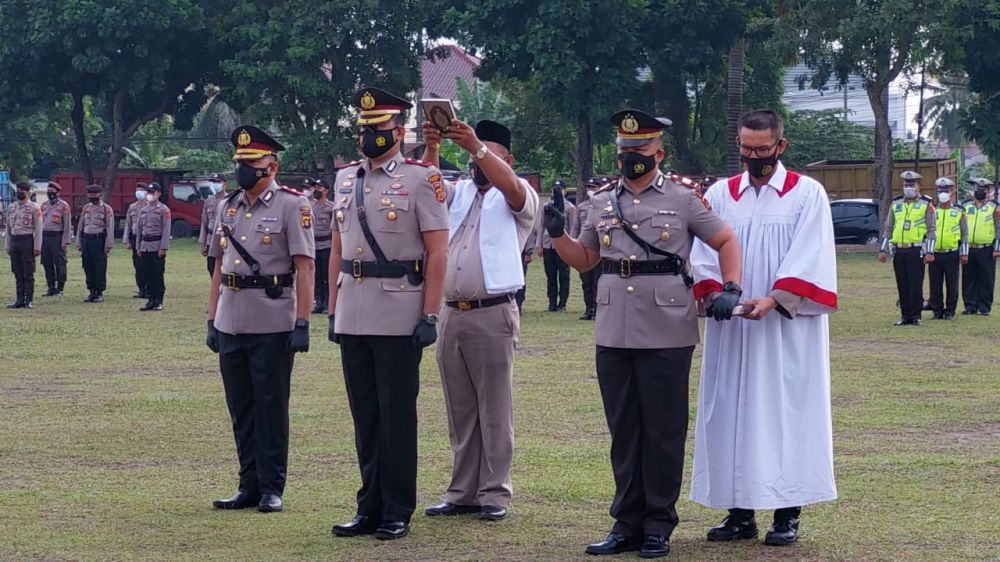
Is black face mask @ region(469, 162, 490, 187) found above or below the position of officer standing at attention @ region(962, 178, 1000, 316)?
above

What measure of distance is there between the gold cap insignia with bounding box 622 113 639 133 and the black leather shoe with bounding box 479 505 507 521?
6.71 ft

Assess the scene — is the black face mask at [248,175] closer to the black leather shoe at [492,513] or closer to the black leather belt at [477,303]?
the black leather belt at [477,303]

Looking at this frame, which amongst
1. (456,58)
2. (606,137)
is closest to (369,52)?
(606,137)

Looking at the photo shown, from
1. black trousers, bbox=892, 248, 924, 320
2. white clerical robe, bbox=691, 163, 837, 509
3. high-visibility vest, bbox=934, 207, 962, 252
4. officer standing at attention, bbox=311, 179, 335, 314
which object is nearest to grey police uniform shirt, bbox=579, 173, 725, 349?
white clerical robe, bbox=691, 163, 837, 509

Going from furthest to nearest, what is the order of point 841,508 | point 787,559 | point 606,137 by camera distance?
point 606,137, point 841,508, point 787,559

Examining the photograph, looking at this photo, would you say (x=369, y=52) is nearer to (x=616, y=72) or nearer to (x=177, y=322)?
(x=616, y=72)

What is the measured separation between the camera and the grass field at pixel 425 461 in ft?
22.5

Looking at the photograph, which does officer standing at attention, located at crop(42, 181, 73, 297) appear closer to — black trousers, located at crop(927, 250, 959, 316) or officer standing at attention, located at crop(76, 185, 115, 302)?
officer standing at attention, located at crop(76, 185, 115, 302)

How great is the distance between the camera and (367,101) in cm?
698

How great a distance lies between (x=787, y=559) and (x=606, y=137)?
38.3 metres

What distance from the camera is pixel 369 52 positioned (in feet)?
155

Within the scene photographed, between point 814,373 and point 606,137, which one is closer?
point 814,373

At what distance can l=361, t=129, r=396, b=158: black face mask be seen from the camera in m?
7.04

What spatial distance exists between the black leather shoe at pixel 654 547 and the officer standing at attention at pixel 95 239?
62.5 ft
